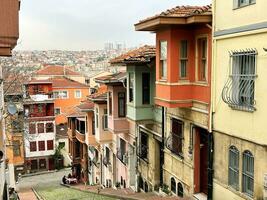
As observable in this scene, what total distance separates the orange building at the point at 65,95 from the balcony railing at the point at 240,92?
2045 inches

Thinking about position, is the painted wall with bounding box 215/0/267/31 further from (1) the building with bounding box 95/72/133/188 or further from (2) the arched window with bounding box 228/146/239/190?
(1) the building with bounding box 95/72/133/188

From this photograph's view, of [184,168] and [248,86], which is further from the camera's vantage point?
[184,168]

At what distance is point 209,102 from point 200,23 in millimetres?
2767

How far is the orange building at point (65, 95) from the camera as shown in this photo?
2451 inches

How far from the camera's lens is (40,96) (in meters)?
52.2

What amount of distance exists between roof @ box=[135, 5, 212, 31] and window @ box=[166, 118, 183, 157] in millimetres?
4505

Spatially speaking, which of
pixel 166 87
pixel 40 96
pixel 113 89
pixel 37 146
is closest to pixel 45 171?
pixel 37 146

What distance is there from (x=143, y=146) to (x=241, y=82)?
1081 cm

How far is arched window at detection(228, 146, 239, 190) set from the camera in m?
11.6

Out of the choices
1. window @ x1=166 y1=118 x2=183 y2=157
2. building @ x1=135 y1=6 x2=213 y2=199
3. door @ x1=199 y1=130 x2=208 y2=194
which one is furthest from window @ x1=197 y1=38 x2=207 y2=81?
window @ x1=166 y1=118 x2=183 y2=157

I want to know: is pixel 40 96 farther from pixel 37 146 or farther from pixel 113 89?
pixel 113 89

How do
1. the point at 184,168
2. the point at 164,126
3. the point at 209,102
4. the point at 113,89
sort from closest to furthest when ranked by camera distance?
the point at 209,102 → the point at 184,168 → the point at 164,126 → the point at 113,89

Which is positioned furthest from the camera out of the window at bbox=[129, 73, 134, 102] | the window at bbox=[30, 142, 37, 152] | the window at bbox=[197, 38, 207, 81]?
the window at bbox=[30, 142, 37, 152]

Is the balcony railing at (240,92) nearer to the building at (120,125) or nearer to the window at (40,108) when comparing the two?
the building at (120,125)
